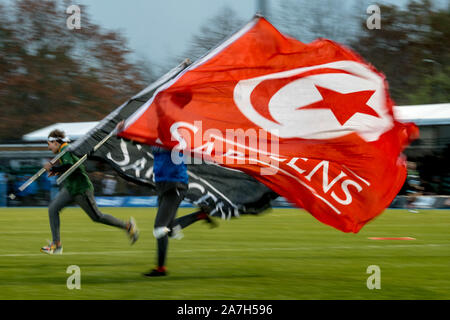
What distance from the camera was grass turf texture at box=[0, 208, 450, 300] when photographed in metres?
8.36

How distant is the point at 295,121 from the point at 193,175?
178cm

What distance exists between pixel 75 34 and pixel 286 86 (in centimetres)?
4366

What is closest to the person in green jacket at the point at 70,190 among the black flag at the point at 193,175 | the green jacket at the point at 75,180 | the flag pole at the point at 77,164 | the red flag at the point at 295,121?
the green jacket at the point at 75,180

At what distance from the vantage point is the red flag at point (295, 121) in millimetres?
9438

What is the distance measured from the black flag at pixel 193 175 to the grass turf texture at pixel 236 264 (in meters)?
0.85

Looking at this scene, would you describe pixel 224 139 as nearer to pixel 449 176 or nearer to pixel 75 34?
pixel 449 176

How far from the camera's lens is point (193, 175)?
10953 millimetres

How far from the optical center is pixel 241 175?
1094 cm

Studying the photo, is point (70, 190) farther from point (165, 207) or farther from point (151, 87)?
point (165, 207)

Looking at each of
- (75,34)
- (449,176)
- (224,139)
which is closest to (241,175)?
(224,139)

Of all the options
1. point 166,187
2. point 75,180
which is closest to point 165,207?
point 166,187

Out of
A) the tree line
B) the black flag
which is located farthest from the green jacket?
the tree line

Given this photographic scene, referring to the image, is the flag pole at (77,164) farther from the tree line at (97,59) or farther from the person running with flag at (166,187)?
the tree line at (97,59)

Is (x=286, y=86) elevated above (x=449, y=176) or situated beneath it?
elevated above
